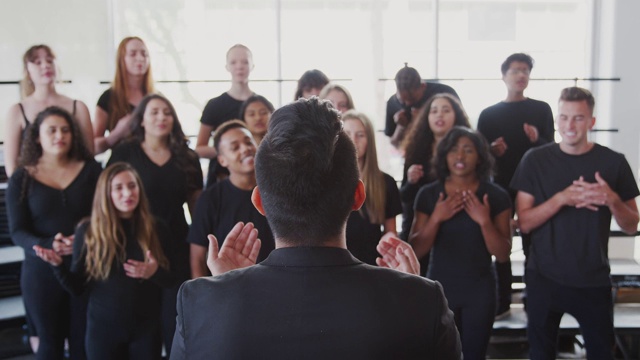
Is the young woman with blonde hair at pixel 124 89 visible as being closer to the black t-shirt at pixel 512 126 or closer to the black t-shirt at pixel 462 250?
the black t-shirt at pixel 462 250

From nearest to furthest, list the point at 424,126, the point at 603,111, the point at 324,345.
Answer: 1. the point at 324,345
2. the point at 424,126
3. the point at 603,111

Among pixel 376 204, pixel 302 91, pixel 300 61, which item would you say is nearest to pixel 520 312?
pixel 376 204

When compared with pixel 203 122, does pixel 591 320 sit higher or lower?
lower

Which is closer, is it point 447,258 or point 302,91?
point 447,258

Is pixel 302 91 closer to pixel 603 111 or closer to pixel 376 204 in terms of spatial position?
pixel 376 204

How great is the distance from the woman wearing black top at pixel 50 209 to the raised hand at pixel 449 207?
1606 mm

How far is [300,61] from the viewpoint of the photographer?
5363mm

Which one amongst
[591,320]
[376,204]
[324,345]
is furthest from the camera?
[376,204]

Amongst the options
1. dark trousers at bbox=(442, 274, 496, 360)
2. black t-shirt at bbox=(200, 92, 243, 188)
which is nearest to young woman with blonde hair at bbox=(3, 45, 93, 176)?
black t-shirt at bbox=(200, 92, 243, 188)

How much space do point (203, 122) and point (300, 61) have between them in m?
1.73

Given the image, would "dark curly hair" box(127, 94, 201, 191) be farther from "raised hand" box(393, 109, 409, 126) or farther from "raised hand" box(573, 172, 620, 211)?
"raised hand" box(573, 172, 620, 211)

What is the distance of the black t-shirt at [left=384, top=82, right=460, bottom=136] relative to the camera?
402cm

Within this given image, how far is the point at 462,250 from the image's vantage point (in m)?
3.14

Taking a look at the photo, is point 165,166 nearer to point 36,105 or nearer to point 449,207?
point 36,105
